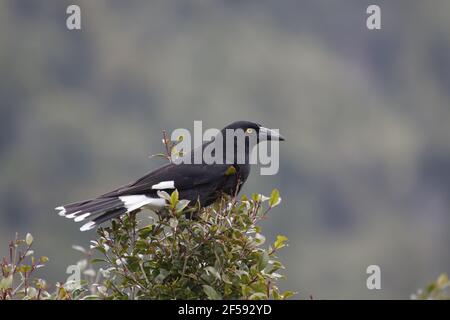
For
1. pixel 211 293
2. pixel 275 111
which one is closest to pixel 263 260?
pixel 211 293

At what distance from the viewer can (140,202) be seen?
5.84 m

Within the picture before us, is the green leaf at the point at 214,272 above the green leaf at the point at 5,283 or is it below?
above

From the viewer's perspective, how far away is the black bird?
18.8 ft

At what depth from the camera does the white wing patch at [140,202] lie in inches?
225

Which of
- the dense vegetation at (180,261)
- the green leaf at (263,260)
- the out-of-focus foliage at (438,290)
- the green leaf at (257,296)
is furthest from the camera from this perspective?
the green leaf at (263,260)

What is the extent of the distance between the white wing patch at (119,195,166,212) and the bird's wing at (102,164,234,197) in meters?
0.26

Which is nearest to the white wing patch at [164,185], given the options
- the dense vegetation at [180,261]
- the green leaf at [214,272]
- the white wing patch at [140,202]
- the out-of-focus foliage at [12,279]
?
the white wing patch at [140,202]

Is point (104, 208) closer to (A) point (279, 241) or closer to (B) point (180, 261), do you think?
(B) point (180, 261)

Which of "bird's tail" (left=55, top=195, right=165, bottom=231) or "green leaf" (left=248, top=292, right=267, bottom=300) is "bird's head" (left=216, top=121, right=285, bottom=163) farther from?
"green leaf" (left=248, top=292, right=267, bottom=300)

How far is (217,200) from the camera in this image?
6.17m

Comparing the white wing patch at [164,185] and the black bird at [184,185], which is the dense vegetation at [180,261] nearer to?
the black bird at [184,185]

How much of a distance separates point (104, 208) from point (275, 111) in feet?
209

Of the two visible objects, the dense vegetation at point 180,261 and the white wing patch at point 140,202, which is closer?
the dense vegetation at point 180,261
